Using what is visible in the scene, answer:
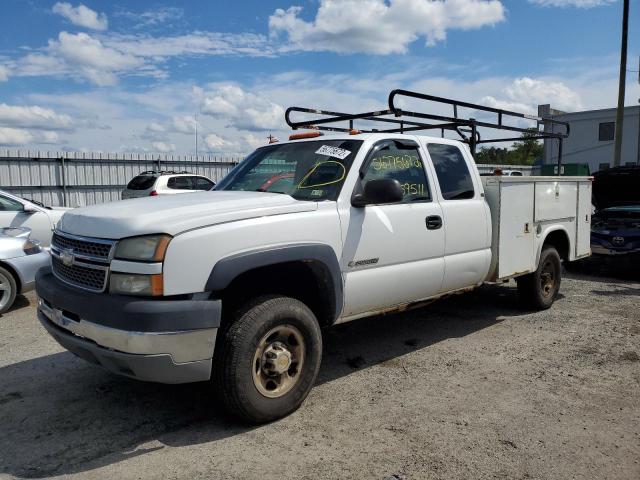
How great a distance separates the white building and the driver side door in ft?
126

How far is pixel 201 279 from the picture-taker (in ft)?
10.7

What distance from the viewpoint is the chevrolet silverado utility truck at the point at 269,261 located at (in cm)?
320

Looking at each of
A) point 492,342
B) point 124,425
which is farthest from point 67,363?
point 492,342

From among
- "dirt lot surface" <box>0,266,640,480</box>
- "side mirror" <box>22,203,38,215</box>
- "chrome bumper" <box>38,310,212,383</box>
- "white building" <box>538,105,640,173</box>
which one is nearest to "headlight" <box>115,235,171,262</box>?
"chrome bumper" <box>38,310,212,383</box>

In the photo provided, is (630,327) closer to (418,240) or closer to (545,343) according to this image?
(545,343)

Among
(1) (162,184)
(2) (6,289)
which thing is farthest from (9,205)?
(1) (162,184)

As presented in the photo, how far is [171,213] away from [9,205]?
6.35m

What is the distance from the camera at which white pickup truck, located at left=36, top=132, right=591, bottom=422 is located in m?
3.20

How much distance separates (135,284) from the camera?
3.20m

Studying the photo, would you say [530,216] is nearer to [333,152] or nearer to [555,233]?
[555,233]

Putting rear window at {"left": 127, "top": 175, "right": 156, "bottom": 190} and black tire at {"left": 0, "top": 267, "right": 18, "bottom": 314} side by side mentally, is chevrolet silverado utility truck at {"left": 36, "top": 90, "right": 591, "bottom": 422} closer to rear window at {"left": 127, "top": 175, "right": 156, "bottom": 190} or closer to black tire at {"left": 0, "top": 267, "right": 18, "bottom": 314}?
black tire at {"left": 0, "top": 267, "right": 18, "bottom": 314}

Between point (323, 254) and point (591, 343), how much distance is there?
3294 millimetres

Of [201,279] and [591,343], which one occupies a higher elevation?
[201,279]

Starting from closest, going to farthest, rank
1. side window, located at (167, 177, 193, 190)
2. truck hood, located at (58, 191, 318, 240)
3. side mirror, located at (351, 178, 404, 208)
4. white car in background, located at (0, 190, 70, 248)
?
truck hood, located at (58, 191, 318, 240)
side mirror, located at (351, 178, 404, 208)
white car in background, located at (0, 190, 70, 248)
side window, located at (167, 177, 193, 190)
